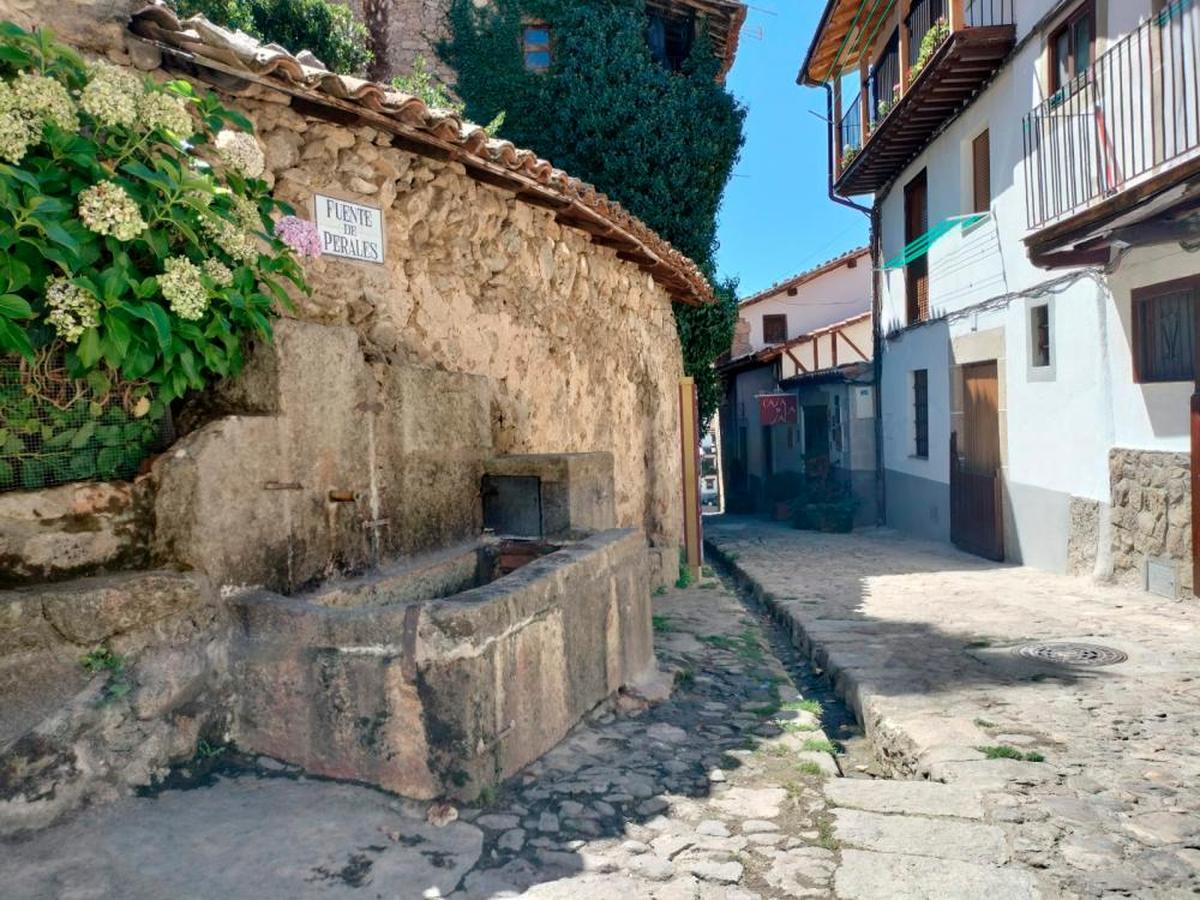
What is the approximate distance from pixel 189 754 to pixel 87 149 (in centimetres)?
172

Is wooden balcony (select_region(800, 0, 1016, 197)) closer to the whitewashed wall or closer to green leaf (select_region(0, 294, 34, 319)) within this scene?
the whitewashed wall

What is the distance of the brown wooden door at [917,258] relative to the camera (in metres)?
12.8

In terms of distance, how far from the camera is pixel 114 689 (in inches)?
96.6

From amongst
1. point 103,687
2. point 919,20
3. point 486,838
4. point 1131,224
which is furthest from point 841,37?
point 103,687

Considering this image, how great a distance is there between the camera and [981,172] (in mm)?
10781

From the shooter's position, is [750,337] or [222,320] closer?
[222,320]

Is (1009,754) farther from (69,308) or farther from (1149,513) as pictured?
(1149,513)

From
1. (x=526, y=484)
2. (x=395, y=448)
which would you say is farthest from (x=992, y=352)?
(x=395, y=448)

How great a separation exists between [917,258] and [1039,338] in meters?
4.14

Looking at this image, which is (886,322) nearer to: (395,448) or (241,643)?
(395,448)

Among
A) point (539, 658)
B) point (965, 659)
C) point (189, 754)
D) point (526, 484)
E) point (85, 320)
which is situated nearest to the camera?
point (85, 320)

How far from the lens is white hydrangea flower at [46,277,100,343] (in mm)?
2297

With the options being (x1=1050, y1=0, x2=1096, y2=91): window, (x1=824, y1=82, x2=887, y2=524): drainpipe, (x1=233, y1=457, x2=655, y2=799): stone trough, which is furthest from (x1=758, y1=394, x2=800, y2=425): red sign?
(x1=233, y1=457, x2=655, y2=799): stone trough

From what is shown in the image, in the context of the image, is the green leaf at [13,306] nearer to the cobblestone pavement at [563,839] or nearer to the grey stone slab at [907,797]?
the cobblestone pavement at [563,839]
